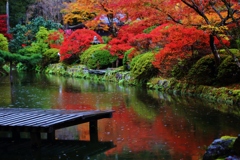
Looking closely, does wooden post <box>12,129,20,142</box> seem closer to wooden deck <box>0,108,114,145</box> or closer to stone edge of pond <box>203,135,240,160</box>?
wooden deck <box>0,108,114,145</box>

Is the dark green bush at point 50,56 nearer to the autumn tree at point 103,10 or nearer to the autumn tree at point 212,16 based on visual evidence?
the autumn tree at point 103,10

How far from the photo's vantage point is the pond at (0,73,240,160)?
8.34m

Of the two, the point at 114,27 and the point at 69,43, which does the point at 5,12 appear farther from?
the point at 114,27

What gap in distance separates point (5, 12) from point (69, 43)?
15.9 metres

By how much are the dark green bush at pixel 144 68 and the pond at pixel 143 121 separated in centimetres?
187

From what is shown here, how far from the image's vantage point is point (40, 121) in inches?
339

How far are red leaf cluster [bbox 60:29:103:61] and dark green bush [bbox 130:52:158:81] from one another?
8793 millimetres

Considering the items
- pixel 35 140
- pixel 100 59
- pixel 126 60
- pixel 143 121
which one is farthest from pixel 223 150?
pixel 100 59

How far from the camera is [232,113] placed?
41.2 ft

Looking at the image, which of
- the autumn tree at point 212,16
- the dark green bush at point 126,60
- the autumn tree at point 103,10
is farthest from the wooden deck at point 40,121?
Result: the autumn tree at point 103,10

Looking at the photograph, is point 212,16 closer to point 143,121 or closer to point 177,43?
point 177,43

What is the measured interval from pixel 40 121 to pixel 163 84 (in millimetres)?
11703

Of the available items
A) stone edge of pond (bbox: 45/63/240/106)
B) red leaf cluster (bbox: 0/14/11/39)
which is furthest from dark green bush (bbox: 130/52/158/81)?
red leaf cluster (bbox: 0/14/11/39)

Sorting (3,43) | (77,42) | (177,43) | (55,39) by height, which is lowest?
(177,43)
